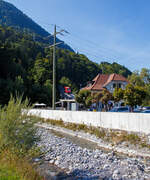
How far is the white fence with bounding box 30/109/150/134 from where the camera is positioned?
45.2ft

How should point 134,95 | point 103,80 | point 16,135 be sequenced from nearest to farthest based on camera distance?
1. point 16,135
2. point 134,95
3. point 103,80

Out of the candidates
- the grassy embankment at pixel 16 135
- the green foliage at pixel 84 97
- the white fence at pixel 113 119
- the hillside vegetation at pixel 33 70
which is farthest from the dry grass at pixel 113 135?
the hillside vegetation at pixel 33 70

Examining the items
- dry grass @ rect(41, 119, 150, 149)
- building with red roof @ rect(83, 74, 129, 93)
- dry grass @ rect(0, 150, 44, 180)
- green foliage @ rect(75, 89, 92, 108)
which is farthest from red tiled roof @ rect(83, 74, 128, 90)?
dry grass @ rect(0, 150, 44, 180)

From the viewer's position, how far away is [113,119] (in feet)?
53.9

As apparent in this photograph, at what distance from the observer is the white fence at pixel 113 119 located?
1377 centimetres

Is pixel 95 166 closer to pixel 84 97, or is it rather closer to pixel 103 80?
pixel 84 97

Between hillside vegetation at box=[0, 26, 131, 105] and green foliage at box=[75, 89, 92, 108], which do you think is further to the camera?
hillside vegetation at box=[0, 26, 131, 105]

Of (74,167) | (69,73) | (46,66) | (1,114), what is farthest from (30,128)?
(69,73)

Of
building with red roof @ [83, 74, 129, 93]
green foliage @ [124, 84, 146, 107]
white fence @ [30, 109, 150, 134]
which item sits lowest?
white fence @ [30, 109, 150, 134]

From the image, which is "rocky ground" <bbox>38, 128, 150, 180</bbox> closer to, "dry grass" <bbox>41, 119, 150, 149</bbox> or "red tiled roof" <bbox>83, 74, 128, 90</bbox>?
"dry grass" <bbox>41, 119, 150, 149</bbox>

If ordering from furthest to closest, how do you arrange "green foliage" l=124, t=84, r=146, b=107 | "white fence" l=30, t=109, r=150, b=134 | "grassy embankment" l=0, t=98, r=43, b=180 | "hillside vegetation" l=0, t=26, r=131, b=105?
"hillside vegetation" l=0, t=26, r=131, b=105, "green foliage" l=124, t=84, r=146, b=107, "white fence" l=30, t=109, r=150, b=134, "grassy embankment" l=0, t=98, r=43, b=180

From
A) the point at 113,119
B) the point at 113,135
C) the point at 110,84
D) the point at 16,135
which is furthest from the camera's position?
the point at 110,84

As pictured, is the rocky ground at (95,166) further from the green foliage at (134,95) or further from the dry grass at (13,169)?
the green foliage at (134,95)

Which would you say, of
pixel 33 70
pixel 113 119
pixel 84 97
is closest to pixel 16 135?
pixel 113 119
